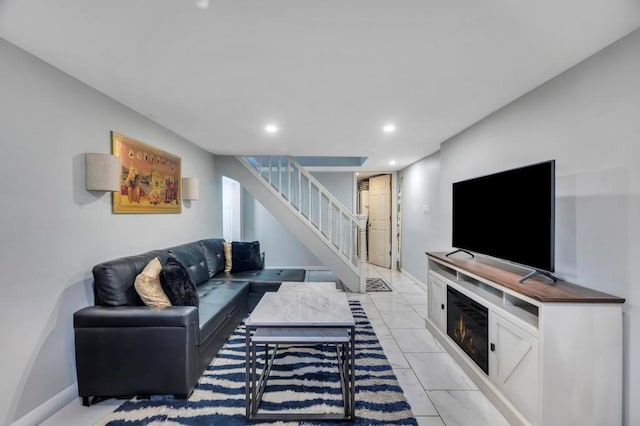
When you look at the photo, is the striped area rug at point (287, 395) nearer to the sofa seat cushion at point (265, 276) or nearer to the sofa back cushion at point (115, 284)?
the sofa back cushion at point (115, 284)

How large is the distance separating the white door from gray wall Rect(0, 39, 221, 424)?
18.1 feet

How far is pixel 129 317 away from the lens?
187cm

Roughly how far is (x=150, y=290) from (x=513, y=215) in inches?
110

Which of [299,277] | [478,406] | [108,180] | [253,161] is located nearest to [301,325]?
[478,406]

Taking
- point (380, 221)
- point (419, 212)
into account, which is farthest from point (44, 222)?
point (380, 221)

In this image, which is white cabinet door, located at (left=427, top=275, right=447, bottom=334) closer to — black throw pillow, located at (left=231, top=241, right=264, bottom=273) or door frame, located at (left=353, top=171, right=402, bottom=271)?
black throw pillow, located at (left=231, top=241, right=264, bottom=273)

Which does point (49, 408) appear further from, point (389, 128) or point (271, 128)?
point (389, 128)

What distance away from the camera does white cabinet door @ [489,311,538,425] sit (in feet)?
5.21

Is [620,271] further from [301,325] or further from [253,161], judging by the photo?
[253,161]

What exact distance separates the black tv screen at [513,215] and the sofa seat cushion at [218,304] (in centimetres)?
242

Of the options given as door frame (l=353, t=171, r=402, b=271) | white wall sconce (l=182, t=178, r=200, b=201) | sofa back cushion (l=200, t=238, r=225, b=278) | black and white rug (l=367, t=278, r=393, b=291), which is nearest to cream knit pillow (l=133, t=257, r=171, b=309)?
sofa back cushion (l=200, t=238, r=225, b=278)

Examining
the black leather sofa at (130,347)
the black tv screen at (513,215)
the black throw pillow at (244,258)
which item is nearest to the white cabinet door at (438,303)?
the black tv screen at (513,215)

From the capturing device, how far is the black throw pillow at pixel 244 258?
13.2 feet

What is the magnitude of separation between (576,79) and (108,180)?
135 inches
